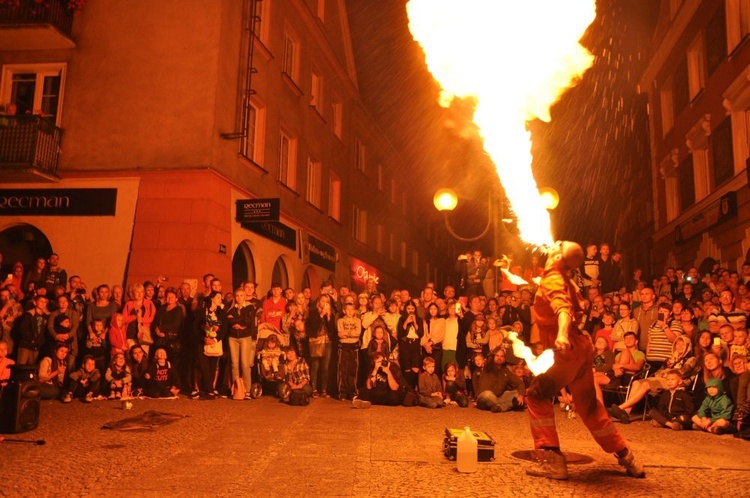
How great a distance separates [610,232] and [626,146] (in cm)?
615

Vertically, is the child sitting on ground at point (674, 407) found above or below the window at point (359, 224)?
below

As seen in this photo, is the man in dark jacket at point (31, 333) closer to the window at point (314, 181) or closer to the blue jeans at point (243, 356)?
the blue jeans at point (243, 356)

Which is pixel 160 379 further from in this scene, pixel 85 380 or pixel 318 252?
pixel 318 252

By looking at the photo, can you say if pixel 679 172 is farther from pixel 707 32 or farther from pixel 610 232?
pixel 610 232

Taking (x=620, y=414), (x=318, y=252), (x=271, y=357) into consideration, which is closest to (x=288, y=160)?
(x=318, y=252)

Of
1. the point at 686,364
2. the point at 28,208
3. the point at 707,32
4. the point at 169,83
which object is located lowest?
the point at 686,364

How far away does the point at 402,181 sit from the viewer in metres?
38.0

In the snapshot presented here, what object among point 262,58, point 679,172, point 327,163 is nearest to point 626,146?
point 679,172

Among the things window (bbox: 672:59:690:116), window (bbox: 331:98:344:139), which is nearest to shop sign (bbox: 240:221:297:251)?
window (bbox: 331:98:344:139)

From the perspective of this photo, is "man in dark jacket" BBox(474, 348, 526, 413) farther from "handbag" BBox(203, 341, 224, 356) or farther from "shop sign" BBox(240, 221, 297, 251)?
"shop sign" BBox(240, 221, 297, 251)

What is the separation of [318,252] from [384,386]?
11427mm

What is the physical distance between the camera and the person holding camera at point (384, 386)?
10898mm

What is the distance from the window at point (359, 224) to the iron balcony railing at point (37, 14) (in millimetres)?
14248

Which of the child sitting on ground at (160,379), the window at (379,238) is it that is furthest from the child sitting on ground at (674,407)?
the window at (379,238)
